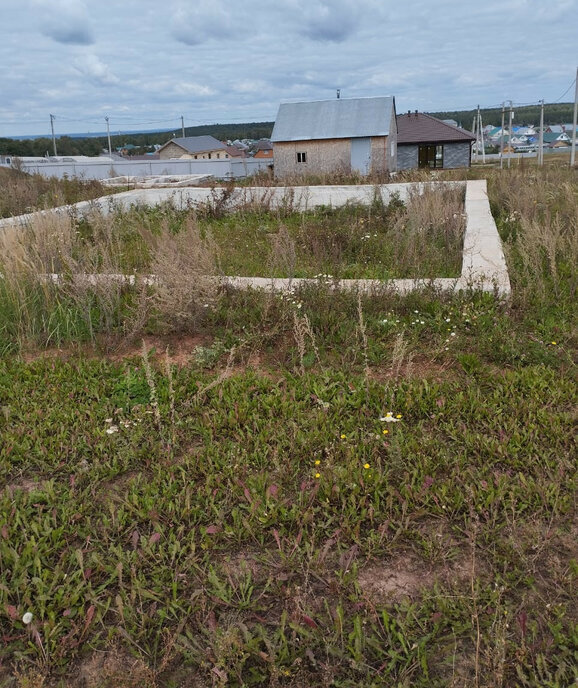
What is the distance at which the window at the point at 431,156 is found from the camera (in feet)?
133

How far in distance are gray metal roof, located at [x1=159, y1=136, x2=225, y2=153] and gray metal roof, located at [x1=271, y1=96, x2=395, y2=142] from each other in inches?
1196

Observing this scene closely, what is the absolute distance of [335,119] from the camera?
1251 inches

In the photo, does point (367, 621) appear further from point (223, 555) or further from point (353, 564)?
point (223, 555)

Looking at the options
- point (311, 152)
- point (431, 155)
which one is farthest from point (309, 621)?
point (431, 155)

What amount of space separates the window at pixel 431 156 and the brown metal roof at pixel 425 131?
2.84 feet

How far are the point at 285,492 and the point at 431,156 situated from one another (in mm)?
41504

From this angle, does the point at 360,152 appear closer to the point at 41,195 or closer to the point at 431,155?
the point at 431,155

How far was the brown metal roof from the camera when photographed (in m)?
39.3

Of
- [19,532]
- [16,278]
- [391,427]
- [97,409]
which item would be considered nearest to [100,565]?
[19,532]

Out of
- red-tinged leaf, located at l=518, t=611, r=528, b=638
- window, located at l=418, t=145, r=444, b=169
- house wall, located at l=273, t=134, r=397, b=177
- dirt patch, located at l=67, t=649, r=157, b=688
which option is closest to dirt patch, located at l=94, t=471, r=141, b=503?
dirt patch, located at l=67, t=649, r=157, b=688

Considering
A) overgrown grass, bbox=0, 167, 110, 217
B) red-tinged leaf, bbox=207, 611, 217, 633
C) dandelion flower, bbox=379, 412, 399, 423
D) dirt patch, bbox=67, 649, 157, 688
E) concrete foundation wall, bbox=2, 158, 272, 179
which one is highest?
concrete foundation wall, bbox=2, 158, 272, 179

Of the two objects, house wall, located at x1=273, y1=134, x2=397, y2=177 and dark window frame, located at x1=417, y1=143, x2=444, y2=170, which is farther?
dark window frame, located at x1=417, y1=143, x2=444, y2=170

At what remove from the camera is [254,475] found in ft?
9.38

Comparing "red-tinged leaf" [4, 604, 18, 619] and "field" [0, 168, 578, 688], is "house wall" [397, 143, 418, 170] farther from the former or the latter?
"red-tinged leaf" [4, 604, 18, 619]
